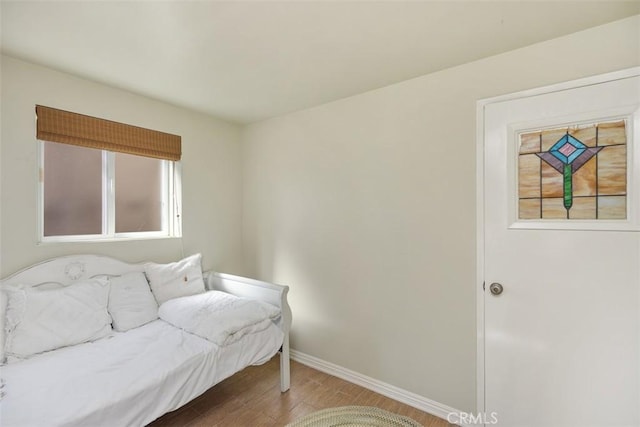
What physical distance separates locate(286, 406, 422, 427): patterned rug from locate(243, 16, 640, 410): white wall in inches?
9.6

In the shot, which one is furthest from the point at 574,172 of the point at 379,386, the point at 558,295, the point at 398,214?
the point at 379,386

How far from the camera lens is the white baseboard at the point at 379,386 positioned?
1.96 metres

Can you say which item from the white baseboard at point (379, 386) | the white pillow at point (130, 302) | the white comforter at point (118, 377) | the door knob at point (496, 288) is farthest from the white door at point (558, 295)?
the white pillow at point (130, 302)

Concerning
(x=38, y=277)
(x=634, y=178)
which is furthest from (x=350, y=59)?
(x=38, y=277)

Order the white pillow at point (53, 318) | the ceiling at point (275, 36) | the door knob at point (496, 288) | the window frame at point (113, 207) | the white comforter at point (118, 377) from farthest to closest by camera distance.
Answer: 1. the window frame at point (113, 207)
2. the door knob at point (496, 288)
3. the white pillow at point (53, 318)
4. the ceiling at point (275, 36)
5. the white comforter at point (118, 377)

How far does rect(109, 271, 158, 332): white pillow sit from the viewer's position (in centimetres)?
200

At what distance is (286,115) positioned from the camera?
9.21 ft

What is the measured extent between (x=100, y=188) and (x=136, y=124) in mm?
592

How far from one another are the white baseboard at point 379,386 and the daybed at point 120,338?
45 centimetres

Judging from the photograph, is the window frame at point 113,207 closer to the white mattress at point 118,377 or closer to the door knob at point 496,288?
the white mattress at point 118,377

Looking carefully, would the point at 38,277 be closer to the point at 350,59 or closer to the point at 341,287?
the point at 341,287

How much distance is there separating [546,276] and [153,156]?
9.75 ft

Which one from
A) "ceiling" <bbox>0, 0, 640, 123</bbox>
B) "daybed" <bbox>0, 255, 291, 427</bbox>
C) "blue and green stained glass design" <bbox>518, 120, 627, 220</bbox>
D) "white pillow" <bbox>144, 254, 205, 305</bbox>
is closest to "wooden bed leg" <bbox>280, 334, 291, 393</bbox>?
"daybed" <bbox>0, 255, 291, 427</bbox>

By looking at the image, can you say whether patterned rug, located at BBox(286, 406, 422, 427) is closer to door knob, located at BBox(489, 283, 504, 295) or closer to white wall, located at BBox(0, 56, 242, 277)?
door knob, located at BBox(489, 283, 504, 295)
